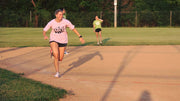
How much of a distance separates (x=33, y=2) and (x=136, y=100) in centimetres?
4718

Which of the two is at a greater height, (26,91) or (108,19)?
(108,19)

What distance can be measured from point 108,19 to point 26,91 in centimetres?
4186

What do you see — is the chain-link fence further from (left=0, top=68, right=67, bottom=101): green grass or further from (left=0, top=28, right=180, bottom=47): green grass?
(left=0, top=68, right=67, bottom=101): green grass

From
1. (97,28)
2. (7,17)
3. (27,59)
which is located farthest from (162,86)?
(7,17)

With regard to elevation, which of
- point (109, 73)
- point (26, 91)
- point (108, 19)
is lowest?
point (109, 73)

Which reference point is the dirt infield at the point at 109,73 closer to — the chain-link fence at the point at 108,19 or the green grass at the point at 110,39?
the green grass at the point at 110,39

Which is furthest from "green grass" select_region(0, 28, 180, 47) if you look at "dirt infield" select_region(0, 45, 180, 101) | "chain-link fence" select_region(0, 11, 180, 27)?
"chain-link fence" select_region(0, 11, 180, 27)

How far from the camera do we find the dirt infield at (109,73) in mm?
6812

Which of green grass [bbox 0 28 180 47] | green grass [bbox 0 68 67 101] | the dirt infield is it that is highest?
green grass [bbox 0 68 67 101]

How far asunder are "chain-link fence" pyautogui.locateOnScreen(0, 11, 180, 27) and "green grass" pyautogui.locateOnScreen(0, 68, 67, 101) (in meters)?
39.6

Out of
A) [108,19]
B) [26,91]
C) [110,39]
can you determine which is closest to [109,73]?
[26,91]

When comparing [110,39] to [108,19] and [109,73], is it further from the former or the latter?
[108,19]

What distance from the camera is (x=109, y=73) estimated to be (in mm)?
9312

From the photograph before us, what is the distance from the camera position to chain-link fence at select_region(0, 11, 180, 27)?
153 feet
